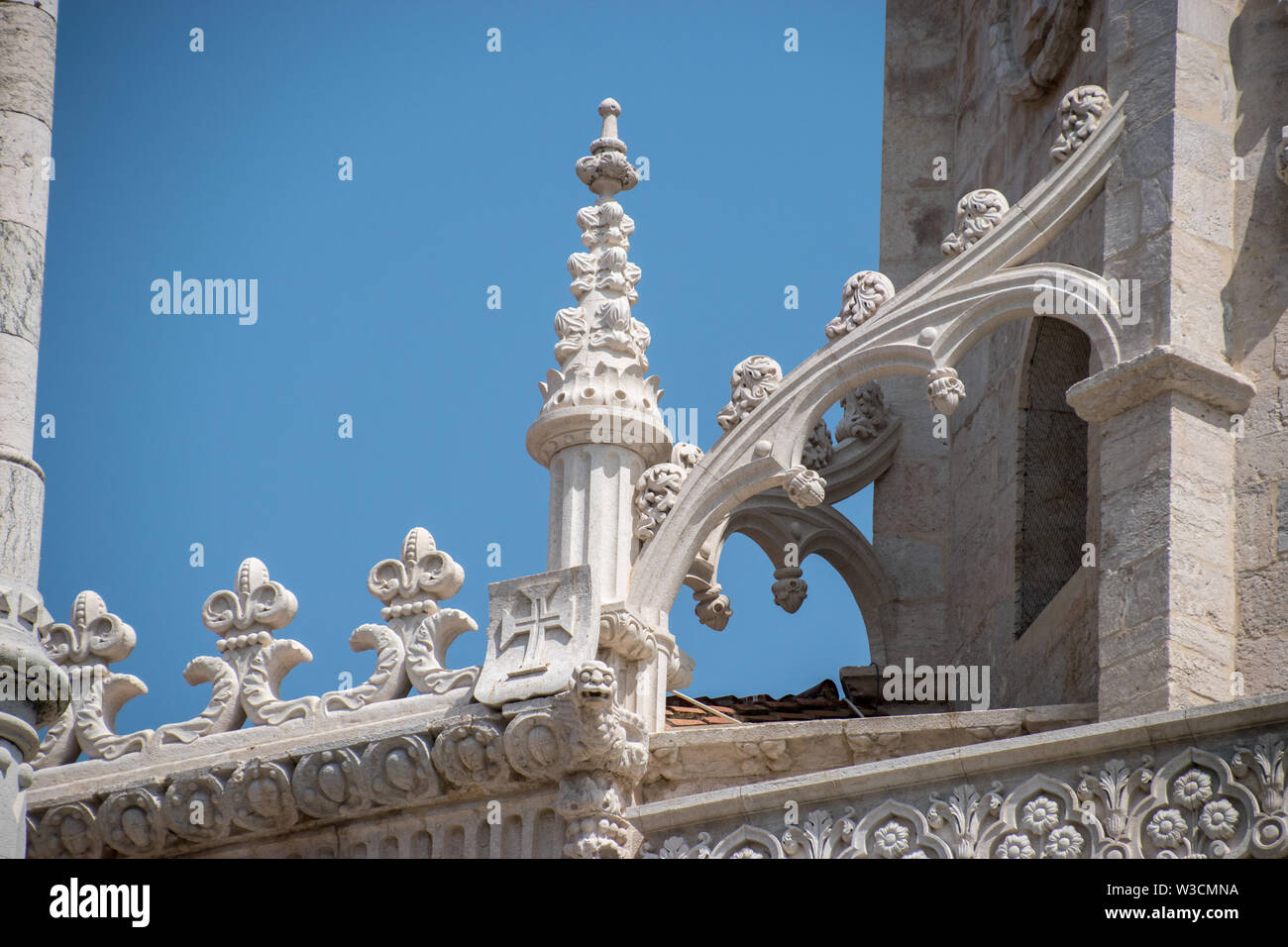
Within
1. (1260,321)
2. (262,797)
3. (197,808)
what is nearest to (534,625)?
(262,797)

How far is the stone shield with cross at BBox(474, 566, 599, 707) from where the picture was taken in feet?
46.9

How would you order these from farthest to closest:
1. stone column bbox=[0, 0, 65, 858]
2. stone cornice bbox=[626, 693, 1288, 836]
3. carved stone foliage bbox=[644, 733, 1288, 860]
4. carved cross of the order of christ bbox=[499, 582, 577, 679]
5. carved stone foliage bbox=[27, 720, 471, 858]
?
carved stone foliage bbox=[27, 720, 471, 858] → carved cross of the order of christ bbox=[499, 582, 577, 679] → stone cornice bbox=[626, 693, 1288, 836] → carved stone foliage bbox=[644, 733, 1288, 860] → stone column bbox=[0, 0, 65, 858]

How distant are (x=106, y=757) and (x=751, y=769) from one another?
11.3ft

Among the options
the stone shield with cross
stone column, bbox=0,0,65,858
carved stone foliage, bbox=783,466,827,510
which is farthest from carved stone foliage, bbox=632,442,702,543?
stone column, bbox=0,0,65,858

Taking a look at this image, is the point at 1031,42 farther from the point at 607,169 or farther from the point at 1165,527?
the point at 1165,527

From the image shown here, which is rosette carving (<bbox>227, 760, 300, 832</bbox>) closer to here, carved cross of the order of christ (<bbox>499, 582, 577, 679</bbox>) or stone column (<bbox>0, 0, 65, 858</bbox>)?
carved cross of the order of christ (<bbox>499, 582, 577, 679</bbox>)

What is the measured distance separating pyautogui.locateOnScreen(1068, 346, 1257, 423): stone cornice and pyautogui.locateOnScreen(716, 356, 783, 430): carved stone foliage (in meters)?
1.82

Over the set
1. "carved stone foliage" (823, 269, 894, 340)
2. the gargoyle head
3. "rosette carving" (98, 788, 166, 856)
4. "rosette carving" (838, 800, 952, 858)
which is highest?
"carved stone foliage" (823, 269, 894, 340)

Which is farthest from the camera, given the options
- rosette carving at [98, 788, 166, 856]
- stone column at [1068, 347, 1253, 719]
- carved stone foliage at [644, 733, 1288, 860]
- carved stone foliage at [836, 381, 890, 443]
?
carved stone foliage at [836, 381, 890, 443]

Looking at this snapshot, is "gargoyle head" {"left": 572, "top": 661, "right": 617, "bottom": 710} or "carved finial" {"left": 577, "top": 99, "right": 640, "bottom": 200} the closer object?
"gargoyle head" {"left": 572, "top": 661, "right": 617, "bottom": 710}

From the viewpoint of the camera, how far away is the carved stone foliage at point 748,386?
15.8 metres

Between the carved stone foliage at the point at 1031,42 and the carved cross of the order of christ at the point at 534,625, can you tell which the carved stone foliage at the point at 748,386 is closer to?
the carved cross of the order of christ at the point at 534,625
